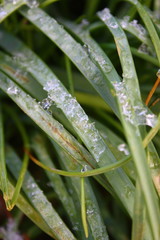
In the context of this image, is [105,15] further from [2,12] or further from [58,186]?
[58,186]

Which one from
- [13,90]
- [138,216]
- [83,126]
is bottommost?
[138,216]

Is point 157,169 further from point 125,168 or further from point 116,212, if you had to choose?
point 116,212

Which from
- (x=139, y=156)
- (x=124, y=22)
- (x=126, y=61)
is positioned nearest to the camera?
(x=139, y=156)

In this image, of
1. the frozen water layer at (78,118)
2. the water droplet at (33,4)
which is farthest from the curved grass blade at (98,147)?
the water droplet at (33,4)

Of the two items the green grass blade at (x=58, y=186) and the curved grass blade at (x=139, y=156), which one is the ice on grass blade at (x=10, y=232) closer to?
the green grass blade at (x=58, y=186)

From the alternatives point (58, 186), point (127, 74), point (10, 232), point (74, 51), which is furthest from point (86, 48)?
point (10, 232)

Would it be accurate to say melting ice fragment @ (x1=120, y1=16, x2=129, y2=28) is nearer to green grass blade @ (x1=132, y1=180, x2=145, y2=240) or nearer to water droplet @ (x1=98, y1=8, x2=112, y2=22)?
water droplet @ (x1=98, y1=8, x2=112, y2=22)

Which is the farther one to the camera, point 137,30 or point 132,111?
point 137,30

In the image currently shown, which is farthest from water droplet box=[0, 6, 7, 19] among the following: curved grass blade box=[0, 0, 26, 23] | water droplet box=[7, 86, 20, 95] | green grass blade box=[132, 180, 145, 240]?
green grass blade box=[132, 180, 145, 240]
